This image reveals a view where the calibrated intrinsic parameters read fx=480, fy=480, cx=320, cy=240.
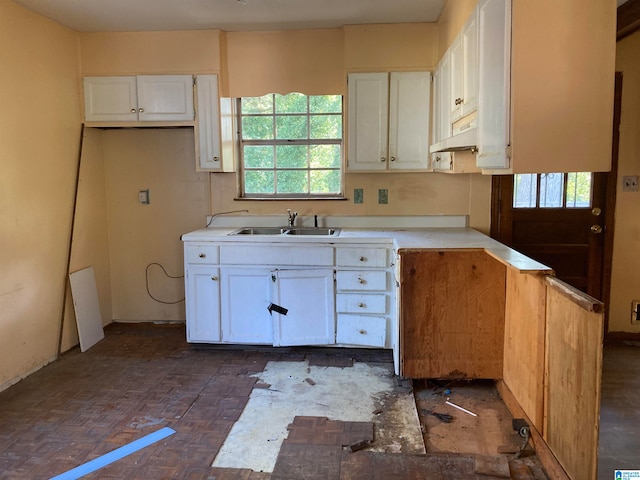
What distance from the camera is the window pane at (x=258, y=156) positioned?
4.04 metres

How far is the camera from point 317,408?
2.73m

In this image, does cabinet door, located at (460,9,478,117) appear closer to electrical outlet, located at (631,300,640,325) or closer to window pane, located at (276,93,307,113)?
window pane, located at (276,93,307,113)

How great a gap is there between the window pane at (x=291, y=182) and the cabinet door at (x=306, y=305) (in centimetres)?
91

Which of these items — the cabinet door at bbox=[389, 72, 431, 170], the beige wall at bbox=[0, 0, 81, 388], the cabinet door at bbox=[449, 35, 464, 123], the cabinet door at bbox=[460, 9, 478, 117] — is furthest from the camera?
the cabinet door at bbox=[389, 72, 431, 170]

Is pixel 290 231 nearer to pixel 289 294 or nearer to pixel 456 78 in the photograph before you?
pixel 289 294

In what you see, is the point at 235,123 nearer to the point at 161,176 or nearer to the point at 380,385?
the point at 161,176

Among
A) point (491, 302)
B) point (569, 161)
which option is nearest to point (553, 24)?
point (569, 161)

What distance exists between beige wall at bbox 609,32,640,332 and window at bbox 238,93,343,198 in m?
2.15

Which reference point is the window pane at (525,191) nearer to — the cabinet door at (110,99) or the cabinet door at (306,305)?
the cabinet door at (306,305)

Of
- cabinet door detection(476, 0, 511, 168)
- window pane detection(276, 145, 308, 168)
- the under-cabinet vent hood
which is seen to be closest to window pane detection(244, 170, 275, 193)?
window pane detection(276, 145, 308, 168)

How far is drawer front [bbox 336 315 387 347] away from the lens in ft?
11.0

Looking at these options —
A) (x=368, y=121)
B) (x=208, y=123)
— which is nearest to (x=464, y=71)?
(x=368, y=121)

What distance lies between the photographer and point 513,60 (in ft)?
6.39

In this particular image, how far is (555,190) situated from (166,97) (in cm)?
308
